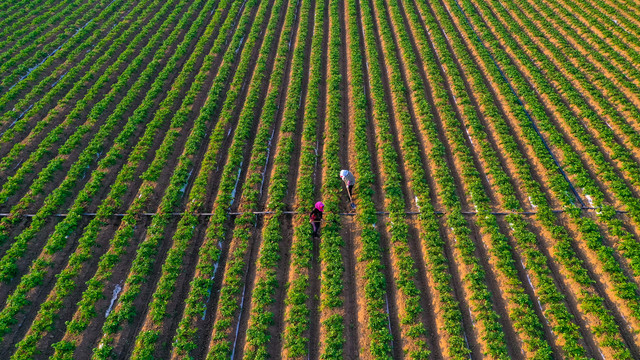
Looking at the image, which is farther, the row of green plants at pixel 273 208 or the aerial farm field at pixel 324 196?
the aerial farm field at pixel 324 196

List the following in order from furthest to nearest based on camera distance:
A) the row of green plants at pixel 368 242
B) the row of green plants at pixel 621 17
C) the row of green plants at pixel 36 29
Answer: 1. the row of green plants at pixel 621 17
2. the row of green plants at pixel 36 29
3. the row of green plants at pixel 368 242

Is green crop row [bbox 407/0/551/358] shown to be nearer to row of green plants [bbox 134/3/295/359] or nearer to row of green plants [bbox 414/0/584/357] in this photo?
row of green plants [bbox 414/0/584/357]

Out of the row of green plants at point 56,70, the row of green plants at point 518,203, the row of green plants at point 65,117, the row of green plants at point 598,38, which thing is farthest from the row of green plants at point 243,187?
the row of green plants at point 598,38

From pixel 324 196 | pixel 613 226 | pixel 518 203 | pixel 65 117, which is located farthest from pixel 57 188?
pixel 613 226

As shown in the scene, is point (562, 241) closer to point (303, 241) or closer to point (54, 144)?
point (303, 241)

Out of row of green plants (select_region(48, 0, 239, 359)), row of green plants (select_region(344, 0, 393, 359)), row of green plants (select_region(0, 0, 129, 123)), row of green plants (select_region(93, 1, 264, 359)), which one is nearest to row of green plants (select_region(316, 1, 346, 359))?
row of green plants (select_region(344, 0, 393, 359))

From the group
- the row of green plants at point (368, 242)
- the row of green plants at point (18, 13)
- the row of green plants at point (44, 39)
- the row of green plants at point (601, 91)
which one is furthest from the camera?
the row of green plants at point (18, 13)

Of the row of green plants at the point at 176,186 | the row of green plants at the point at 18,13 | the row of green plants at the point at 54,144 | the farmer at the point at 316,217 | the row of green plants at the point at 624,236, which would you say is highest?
the row of green plants at the point at 18,13

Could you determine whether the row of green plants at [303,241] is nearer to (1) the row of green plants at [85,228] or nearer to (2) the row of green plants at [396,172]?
(2) the row of green plants at [396,172]
